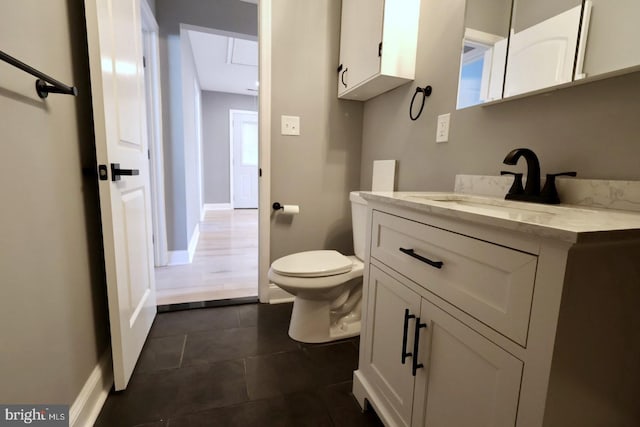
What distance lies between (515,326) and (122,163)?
1.43 metres

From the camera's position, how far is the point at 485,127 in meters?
1.19

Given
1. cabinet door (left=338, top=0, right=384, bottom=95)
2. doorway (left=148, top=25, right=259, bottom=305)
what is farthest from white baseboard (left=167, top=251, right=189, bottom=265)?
cabinet door (left=338, top=0, right=384, bottom=95)

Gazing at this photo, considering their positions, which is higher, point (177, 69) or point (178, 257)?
point (177, 69)

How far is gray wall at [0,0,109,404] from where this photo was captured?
71 cm

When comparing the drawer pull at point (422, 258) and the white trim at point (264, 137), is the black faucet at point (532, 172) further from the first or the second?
the white trim at point (264, 137)

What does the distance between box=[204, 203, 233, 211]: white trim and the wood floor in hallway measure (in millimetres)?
1966

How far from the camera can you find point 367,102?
207cm

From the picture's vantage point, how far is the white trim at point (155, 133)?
8.01 feet

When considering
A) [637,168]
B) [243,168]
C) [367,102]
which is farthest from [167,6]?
[243,168]

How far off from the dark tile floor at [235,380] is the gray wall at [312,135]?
656 mm

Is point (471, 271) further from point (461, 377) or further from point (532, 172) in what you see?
point (532, 172)

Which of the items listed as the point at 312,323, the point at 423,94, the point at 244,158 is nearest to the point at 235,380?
the point at 312,323

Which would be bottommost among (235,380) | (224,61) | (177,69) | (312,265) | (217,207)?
(235,380)

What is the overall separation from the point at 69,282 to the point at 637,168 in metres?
1.70
